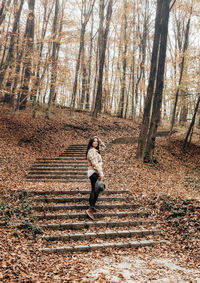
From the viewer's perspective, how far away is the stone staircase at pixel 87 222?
560cm

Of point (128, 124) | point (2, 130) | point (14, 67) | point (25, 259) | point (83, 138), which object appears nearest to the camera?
point (25, 259)

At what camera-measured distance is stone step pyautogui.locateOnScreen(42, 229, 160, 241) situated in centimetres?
562

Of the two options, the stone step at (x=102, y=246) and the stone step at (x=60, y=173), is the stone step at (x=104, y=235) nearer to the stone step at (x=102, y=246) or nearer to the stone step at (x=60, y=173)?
the stone step at (x=102, y=246)

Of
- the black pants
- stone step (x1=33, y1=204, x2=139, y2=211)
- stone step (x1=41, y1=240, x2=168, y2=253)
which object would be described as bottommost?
stone step (x1=41, y1=240, x2=168, y2=253)

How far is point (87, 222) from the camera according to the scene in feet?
21.0

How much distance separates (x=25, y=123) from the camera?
53.4ft

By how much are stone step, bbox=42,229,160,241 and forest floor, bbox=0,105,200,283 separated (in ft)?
1.29

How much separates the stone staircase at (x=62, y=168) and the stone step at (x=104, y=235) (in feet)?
15.0

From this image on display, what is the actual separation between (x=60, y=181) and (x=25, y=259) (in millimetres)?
5924

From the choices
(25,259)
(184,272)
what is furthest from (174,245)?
(25,259)

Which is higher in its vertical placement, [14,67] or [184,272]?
[14,67]

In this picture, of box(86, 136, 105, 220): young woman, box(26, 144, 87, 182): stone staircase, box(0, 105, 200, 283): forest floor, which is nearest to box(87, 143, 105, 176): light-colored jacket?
box(86, 136, 105, 220): young woman

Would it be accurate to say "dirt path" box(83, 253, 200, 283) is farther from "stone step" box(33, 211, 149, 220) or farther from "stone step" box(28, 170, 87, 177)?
"stone step" box(28, 170, 87, 177)

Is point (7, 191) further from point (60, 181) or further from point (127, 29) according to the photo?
point (127, 29)
